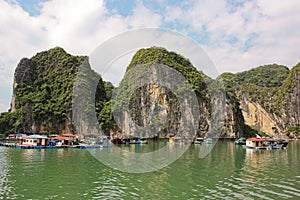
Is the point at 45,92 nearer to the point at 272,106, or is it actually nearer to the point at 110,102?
the point at 110,102

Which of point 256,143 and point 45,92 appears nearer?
point 256,143

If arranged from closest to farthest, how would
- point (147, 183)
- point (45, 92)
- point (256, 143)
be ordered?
point (147, 183), point (256, 143), point (45, 92)

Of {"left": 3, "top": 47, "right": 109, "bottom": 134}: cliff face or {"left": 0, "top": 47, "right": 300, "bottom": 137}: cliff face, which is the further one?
{"left": 0, "top": 47, "right": 300, "bottom": 137}: cliff face

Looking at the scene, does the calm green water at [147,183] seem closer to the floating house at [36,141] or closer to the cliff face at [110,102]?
the floating house at [36,141]

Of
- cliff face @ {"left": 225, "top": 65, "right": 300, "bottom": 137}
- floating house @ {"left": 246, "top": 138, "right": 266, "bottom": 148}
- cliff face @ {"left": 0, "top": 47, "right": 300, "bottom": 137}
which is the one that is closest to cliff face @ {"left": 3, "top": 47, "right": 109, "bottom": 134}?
cliff face @ {"left": 0, "top": 47, "right": 300, "bottom": 137}

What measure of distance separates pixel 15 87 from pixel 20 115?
1286cm

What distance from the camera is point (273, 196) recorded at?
14.0m

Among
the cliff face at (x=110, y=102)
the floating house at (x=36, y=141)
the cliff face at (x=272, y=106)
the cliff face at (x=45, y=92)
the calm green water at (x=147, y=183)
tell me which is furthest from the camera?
the cliff face at (x=272, y=106)

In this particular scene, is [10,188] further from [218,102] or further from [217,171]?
[218,102]

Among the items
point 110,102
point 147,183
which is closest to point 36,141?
point 147,183

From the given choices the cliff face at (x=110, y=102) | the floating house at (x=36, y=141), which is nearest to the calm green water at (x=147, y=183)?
the floating house at (x=36, y=141)

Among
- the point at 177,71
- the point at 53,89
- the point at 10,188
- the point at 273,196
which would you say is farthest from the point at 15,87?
the point at 273,196

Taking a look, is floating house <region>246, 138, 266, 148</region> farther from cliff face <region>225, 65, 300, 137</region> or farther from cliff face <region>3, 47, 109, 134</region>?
cliff face <region>225, 65, 300, 137</region>

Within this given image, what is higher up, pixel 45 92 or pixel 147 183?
pixel 45 92
